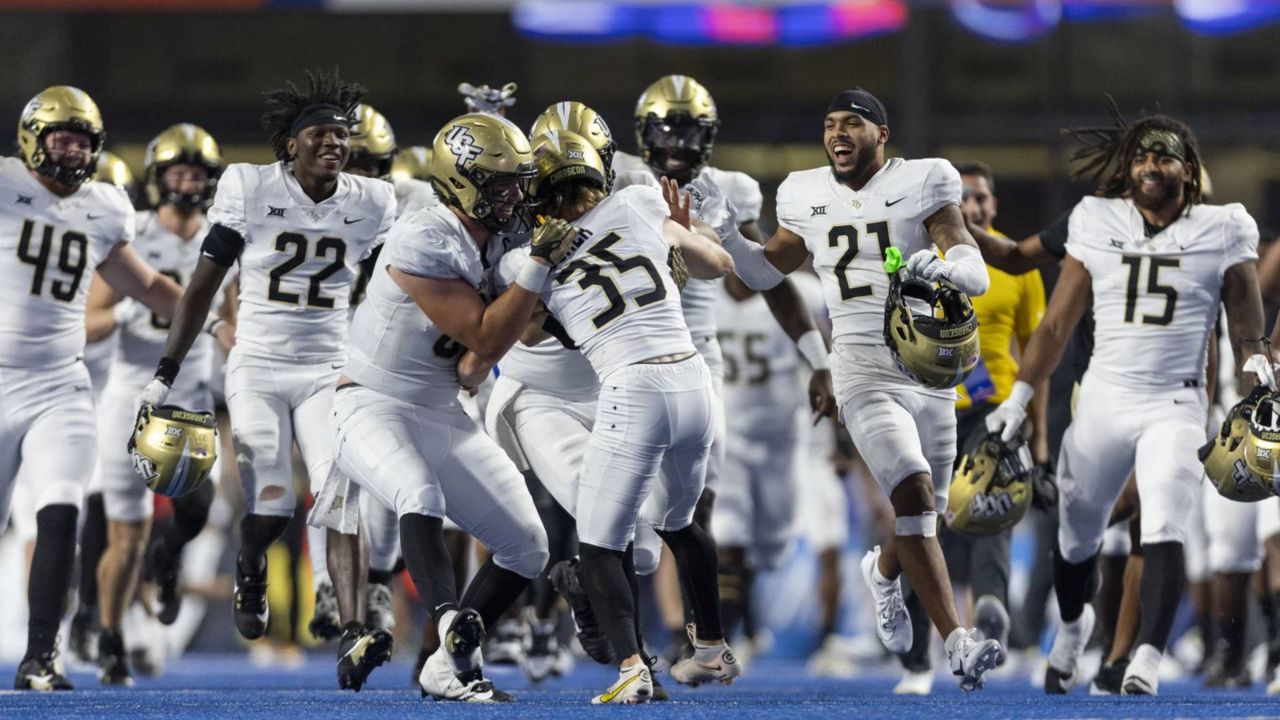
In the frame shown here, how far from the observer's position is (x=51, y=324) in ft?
26.1

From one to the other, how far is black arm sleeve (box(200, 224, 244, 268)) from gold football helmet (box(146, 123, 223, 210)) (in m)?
1.55

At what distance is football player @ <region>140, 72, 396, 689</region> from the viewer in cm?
776

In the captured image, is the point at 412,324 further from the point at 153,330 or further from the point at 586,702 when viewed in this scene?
the point at 153,330

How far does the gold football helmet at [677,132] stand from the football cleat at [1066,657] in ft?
7.09

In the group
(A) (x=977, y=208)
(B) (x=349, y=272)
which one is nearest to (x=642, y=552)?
(B) (x=349, y=272)

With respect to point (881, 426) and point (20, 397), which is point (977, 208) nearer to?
point (881, 426)

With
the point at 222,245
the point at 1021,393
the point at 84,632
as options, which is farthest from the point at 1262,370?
the point at 84,632

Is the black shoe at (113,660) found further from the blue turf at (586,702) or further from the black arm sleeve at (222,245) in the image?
the black arm sleeve at (222,245)

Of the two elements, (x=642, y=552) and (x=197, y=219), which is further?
(x=197, y=219)

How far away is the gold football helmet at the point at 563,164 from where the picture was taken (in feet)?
22.1

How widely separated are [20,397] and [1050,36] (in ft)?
30.2

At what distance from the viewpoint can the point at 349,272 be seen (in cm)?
796

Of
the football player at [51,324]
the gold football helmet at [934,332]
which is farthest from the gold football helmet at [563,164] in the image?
the football player at [51,324]

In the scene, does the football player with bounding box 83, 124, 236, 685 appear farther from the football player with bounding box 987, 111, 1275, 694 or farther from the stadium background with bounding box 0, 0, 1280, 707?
the stadium background with bounding box 0, 0, 1280, 707
